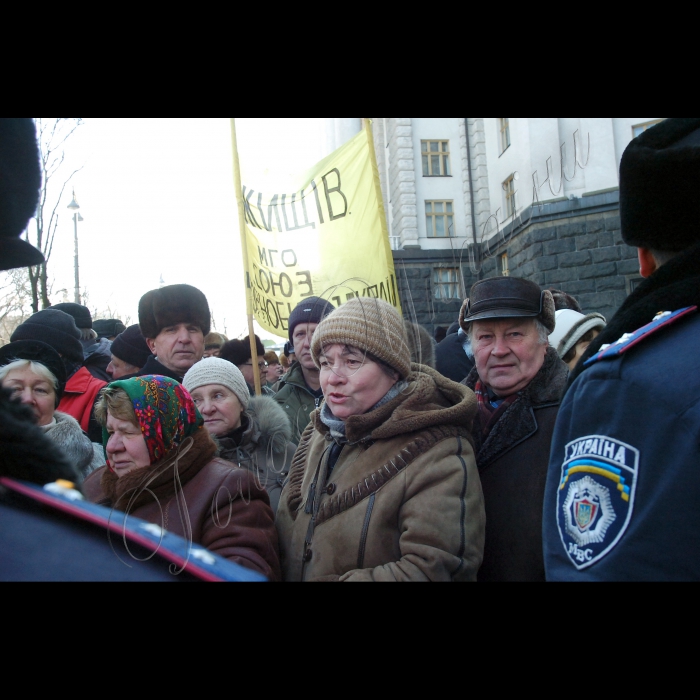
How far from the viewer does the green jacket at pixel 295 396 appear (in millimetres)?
3061

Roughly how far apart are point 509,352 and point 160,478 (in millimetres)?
1255

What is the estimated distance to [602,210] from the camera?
2.62 metres

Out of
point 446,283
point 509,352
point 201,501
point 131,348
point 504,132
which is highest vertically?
point 504,132

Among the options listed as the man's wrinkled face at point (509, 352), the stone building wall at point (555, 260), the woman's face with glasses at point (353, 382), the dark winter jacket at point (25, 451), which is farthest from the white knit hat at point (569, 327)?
the dark winter jacket at point (25, 451)

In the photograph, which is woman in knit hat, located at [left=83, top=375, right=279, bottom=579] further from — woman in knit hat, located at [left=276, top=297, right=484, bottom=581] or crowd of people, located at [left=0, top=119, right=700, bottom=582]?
woman in knit hat, located at [left=276, top=297, right=484, bottom=581]

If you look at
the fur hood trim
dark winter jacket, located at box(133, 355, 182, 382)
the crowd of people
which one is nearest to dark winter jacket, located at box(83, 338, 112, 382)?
the crowd of people

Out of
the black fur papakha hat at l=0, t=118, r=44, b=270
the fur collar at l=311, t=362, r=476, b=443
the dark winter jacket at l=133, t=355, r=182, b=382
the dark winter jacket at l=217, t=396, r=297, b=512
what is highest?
the black fur papakha hat at l=0, t=118, r=44, b=270

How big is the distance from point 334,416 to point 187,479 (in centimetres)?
47

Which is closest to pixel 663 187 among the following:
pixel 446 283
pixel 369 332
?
pixel 446 283

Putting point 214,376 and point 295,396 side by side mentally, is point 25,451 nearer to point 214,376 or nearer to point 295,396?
point 214,376

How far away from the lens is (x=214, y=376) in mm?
2113

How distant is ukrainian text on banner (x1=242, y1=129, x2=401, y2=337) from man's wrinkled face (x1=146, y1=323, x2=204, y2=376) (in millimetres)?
466

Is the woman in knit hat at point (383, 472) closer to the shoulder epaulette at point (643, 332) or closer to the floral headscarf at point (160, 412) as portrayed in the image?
the floral headscarf at point (160, 412)

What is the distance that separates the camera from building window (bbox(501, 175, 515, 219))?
72.4 inches
